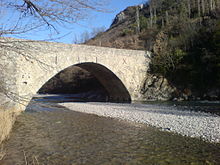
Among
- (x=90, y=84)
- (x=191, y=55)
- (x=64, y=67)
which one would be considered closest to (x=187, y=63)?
(x=191, y=55)

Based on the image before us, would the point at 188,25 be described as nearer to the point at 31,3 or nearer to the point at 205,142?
the point at 205,142

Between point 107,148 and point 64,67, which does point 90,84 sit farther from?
point 107,148

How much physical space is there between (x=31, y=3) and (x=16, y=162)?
326 centimetres

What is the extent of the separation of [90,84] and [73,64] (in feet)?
63.3

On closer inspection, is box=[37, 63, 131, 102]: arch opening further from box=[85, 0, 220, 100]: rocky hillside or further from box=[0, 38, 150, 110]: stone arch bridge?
box=[85, 0, 220, 100]: rocky hillside

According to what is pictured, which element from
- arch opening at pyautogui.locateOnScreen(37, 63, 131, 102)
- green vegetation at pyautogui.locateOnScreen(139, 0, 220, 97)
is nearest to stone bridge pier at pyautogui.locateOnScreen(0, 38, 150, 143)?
arch opening at pyautogui.locateOnScreen(37, 63, 131, 102)

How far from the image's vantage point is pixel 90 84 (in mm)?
34656

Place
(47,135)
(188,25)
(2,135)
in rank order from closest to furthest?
(2,135) → (47,135) → (188,25)

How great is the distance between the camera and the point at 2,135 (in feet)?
15.8

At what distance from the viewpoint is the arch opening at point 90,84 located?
1978cm

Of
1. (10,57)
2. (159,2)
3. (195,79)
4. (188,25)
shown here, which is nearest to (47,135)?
(10,57)

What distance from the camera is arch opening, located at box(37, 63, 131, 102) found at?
1978 cm

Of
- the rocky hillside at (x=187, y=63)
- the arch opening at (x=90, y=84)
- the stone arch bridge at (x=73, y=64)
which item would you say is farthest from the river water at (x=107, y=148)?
the rocky hillside at (x=187, y=63)

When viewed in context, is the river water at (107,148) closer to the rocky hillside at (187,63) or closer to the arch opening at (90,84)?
the arch opening at (90,84)
